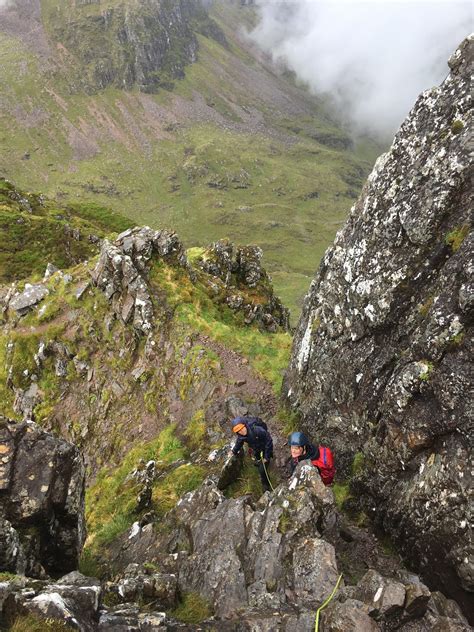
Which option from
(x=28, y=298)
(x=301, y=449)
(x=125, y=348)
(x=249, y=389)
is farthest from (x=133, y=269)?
(x=301, y=449)

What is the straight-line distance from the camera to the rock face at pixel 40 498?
42.2 feet

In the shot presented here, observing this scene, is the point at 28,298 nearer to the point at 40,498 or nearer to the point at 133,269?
the point at 133,269

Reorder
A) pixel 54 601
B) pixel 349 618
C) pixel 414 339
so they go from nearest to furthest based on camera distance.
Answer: pixel 54 601 < pixel 349 618 < pixel 414 339

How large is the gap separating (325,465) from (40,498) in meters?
10.6

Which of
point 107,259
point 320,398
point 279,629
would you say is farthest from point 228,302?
point 279,629

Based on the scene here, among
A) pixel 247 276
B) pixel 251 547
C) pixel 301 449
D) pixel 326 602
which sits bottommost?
pixel 251 547

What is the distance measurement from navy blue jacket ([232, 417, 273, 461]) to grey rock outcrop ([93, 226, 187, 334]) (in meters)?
14.7

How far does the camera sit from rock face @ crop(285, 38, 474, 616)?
13.4 meters

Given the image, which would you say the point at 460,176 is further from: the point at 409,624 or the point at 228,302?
the point at 228,302

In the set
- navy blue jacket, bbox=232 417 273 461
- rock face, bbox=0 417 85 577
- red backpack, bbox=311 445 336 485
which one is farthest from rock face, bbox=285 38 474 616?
rock face, bbox=0 417 85 577

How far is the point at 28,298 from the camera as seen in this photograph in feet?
121

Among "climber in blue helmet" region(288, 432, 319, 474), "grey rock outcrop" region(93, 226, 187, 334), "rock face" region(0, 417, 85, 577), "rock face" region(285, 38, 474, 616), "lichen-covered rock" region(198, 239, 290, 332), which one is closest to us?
"rock face" region(0, 417, 85, 577)

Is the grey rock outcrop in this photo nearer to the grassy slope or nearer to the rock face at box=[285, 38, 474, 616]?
the rock face at box=[285, 38, 474, 616]

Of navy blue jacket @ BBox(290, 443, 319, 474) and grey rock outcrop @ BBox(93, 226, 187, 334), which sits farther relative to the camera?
grey rock outcrop @ BBox(93, 226, 187, 334)
